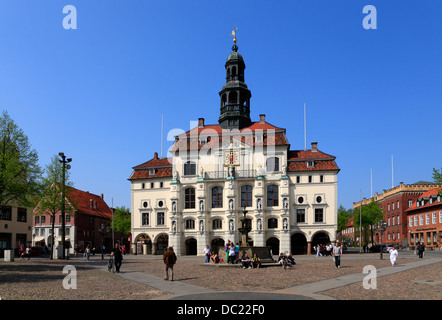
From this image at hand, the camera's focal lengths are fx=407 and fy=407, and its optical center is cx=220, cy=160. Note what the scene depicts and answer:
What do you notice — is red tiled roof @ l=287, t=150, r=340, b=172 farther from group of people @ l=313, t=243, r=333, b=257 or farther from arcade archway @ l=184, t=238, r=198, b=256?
arcade archway @ l=184, t=238, r=198, b=256

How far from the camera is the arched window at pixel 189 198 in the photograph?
5969 centimetres

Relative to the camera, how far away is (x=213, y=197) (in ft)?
194

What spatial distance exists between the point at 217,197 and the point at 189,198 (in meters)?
4.23

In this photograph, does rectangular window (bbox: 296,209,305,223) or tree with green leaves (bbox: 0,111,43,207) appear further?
rectangular window (bbox: 296,209,305,223)

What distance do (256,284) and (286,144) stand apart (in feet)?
134

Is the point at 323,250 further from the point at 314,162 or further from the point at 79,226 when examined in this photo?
the point at 79,226

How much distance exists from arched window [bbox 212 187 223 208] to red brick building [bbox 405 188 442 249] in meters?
34.1

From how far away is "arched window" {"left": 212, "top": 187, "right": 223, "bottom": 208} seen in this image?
193 ft

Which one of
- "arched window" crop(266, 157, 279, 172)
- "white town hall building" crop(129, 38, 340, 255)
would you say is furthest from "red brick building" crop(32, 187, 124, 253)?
"arched window" crop(266, 157, 279, 172)

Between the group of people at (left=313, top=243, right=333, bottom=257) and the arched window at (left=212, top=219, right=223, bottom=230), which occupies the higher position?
the arched window at (left=212, top=219, right=223, bottom=230)

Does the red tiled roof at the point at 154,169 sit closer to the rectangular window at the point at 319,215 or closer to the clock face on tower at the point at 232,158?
the clock face on tower at the point at 232,158

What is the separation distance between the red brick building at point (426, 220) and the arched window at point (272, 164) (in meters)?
26.9

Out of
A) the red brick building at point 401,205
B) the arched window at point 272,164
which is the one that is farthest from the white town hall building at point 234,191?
the red brick building at point 401,205

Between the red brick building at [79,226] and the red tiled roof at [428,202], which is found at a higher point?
the red tiled roof at [428,202]
